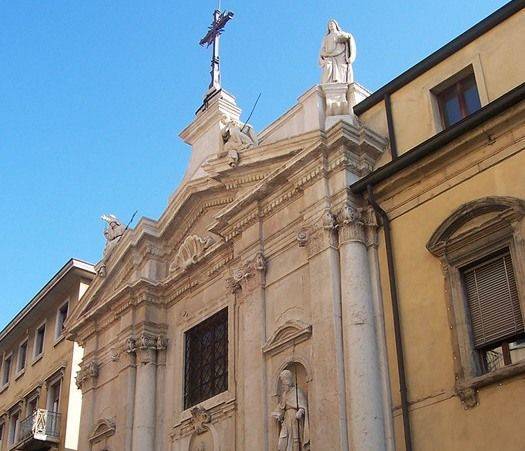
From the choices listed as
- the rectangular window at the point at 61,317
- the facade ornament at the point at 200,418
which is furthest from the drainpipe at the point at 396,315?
the rectangular window at the point at 61,317

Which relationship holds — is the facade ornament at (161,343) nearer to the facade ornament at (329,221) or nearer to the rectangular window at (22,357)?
the facade ornament at (329,221)

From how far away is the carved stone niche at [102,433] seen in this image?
20.6m

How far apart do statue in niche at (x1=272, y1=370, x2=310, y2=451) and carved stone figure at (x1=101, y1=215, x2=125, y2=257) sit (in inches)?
368

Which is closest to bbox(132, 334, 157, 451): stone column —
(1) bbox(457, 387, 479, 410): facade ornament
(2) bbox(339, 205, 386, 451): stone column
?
(2) bbox(339, 205, 386, 451): stone column

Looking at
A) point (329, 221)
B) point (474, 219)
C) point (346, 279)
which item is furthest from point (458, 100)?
point (346, 279)

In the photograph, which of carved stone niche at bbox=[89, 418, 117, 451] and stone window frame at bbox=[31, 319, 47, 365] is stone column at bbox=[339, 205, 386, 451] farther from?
stone window frame at bbox=[31, 319, 47, 365]

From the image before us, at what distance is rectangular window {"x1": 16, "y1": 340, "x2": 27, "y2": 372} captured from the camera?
105 feet

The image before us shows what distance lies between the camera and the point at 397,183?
15.4 m

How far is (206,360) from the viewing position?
62.1ft

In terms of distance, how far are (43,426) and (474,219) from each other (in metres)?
17.3

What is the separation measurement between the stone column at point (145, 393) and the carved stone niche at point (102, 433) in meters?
1.17

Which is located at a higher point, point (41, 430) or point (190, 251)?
point (190, 251)

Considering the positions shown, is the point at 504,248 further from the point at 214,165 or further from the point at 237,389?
the point at 214,165

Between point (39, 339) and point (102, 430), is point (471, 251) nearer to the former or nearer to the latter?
point (102, 430)
